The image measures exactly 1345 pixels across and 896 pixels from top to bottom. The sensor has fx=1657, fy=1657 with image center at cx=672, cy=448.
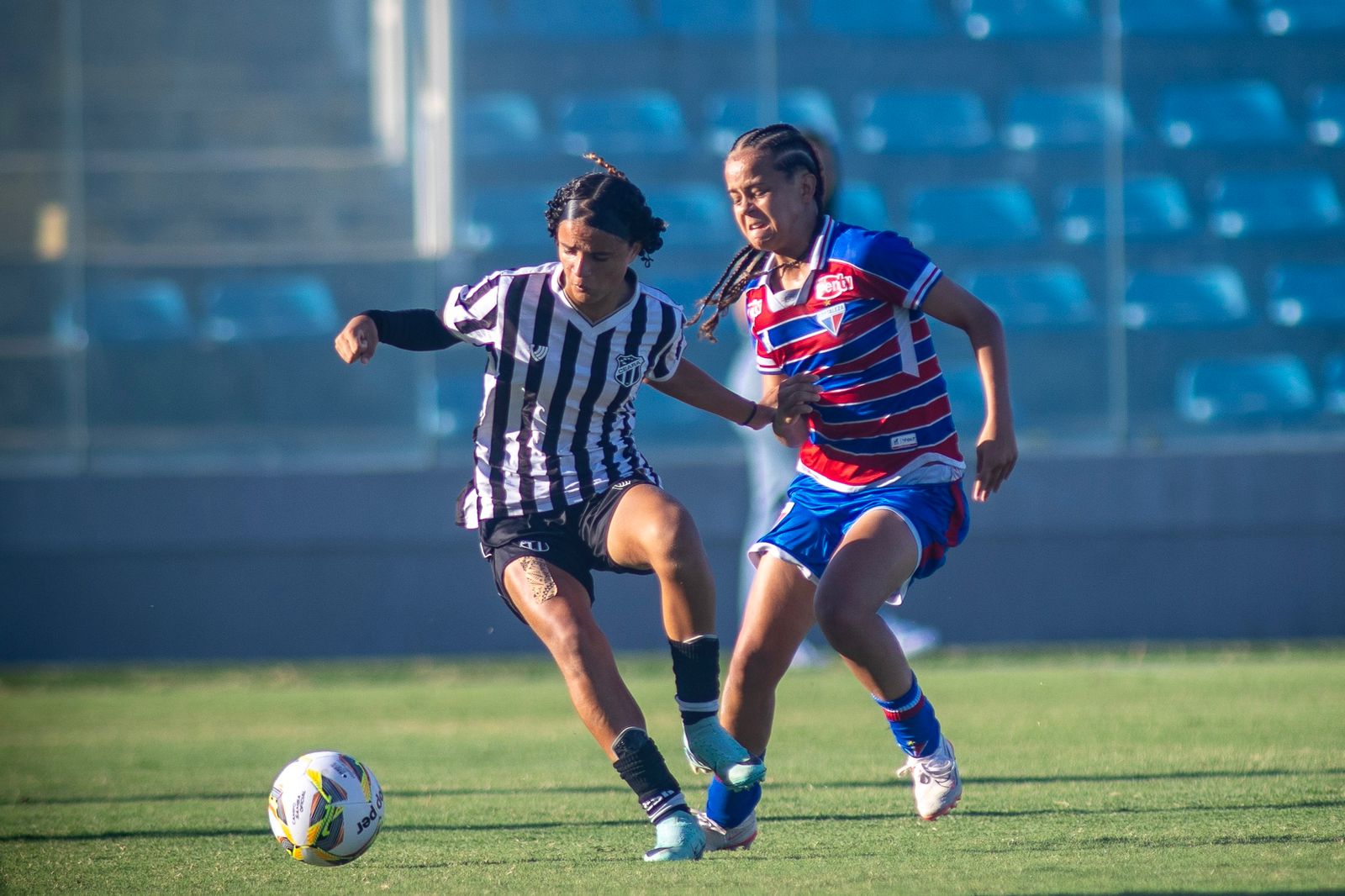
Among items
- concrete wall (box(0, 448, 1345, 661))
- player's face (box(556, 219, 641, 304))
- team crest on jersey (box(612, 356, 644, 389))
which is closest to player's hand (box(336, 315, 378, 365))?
player's face (box(556, 219, 641, 304))

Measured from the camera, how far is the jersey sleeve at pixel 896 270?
4121 millimetres

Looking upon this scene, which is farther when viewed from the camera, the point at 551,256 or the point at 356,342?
the point at 551,256

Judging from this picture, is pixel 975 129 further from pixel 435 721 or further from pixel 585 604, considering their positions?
pixel 585 604

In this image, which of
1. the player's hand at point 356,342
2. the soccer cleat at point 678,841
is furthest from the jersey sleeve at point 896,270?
the soccer cleat at point 678,841

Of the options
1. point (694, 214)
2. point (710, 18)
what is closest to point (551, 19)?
point (710, 18)

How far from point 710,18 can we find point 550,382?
6.27 meters

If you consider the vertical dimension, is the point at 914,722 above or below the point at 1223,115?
below

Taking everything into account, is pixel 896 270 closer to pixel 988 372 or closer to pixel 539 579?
pixel 988 372

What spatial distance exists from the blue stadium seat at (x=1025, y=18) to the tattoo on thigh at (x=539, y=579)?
6.90 meters

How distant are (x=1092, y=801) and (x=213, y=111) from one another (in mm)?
7381

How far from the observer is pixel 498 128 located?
9773 millimetres

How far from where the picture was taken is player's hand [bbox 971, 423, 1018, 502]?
3.92m

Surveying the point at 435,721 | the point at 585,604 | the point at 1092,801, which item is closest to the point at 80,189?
the point at 435,721

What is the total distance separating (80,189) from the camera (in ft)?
31.8
